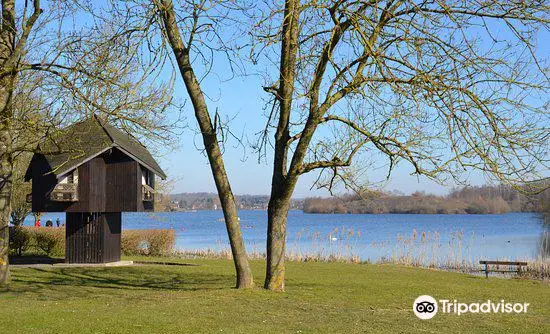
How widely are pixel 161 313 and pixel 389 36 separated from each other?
21.5 ft

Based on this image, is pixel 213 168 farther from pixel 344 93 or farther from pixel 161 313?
pixel 161 313

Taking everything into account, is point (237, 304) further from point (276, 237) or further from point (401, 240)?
point (401, 240)

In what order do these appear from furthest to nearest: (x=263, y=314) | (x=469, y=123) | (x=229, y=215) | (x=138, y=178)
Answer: (x=138, y=178)
(x=229, y=215)
(x=469, y=123)
(x=263, y=314)

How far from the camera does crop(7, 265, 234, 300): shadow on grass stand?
15.6 m

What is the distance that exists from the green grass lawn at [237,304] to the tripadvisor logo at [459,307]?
0.78 feet

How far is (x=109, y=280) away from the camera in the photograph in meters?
18.4

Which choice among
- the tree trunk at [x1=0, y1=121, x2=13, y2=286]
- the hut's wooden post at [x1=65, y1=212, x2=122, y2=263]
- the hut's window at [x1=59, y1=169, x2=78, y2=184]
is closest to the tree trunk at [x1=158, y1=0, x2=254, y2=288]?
the tree trunk at [x1=0, y1=121, x2=13, y2=286]

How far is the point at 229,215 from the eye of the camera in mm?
15078

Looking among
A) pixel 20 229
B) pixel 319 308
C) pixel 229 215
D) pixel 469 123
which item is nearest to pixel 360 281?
pixel 229 215

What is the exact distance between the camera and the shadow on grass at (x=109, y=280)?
15570mm

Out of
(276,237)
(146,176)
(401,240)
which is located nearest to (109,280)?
(276,237)

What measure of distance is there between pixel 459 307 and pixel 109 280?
364 inches

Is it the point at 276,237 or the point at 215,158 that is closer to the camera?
the point at 276,237

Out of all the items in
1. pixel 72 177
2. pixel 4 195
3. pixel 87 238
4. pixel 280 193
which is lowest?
pixel 87 238
